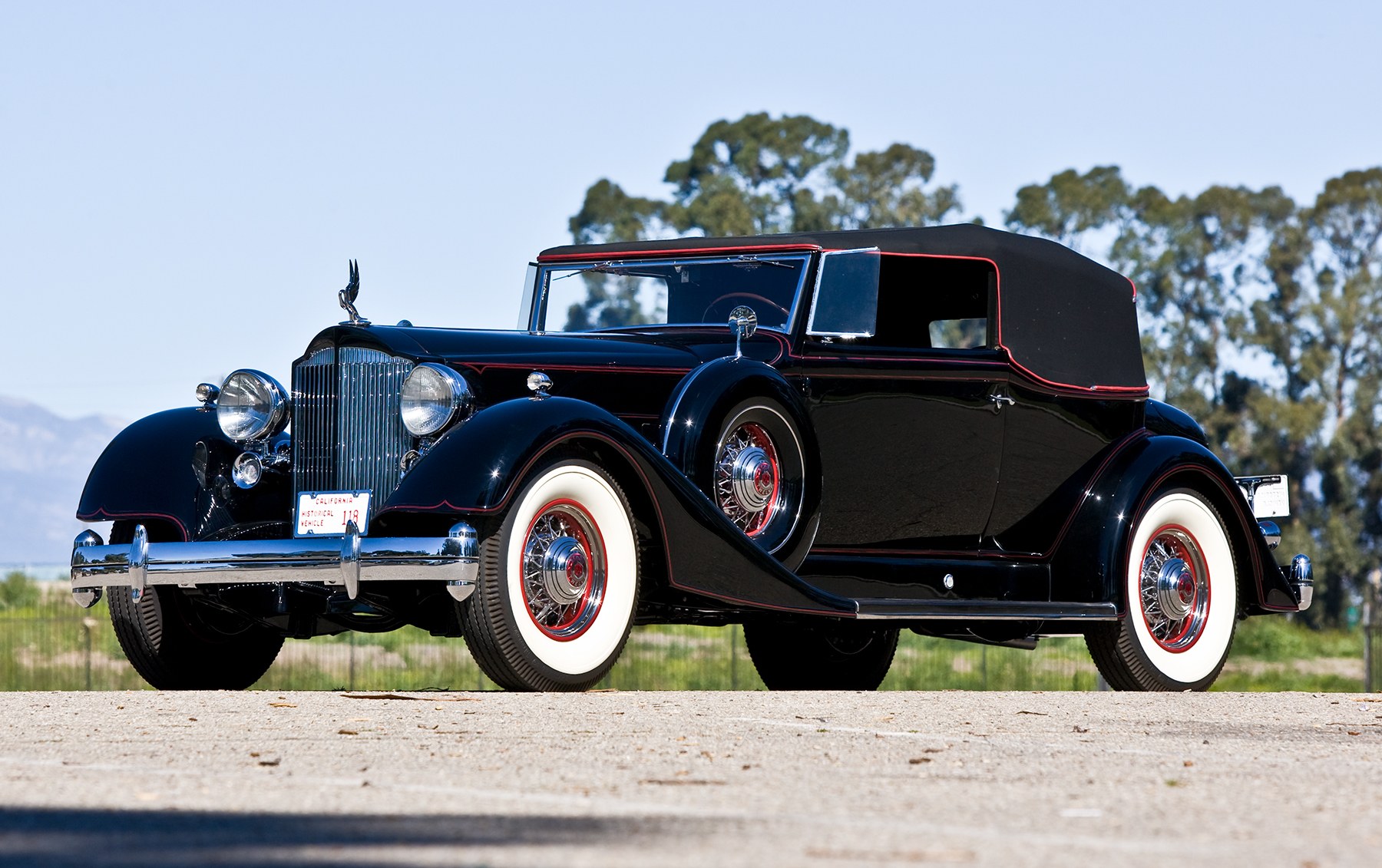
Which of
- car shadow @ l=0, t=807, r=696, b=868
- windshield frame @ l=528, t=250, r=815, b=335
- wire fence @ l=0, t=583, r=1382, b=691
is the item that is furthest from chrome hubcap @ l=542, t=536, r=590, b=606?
wire fence @ l=0, t=583, r=1382, b=691

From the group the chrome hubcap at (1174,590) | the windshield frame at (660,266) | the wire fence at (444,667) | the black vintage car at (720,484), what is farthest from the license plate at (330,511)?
the wire fence at (444,667)

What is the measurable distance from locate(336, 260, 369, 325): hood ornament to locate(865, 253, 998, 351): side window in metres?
2.58

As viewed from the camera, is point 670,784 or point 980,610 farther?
point 980,610

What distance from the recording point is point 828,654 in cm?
1080

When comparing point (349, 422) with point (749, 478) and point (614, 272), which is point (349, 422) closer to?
point (749, 478)

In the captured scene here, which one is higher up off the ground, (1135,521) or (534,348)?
(534,348)

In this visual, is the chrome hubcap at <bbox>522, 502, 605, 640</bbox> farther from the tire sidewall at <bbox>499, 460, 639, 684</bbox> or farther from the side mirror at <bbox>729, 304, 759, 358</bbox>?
the side mirror at <bbox>729, 304, 759, 358</bbox>

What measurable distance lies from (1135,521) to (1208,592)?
0.82 metres

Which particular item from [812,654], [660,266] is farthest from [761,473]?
[812,654]

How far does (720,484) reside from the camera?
28.0ft

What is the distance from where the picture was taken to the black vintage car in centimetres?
757

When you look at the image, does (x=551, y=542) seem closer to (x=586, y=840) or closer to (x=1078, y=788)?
(x=1078, y=788)

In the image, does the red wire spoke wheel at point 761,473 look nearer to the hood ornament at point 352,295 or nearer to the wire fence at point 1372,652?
the hood ornament at point 352,295

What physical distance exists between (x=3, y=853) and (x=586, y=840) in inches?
43.1
